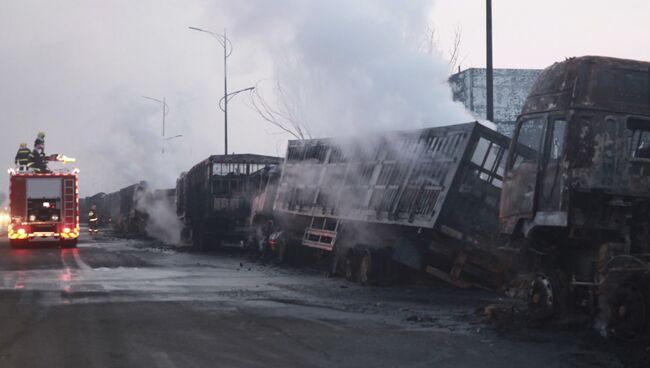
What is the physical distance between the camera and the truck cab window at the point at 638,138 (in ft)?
34.7

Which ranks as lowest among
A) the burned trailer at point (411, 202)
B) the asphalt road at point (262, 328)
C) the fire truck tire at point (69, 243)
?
the asphalt road at point (262, 328)

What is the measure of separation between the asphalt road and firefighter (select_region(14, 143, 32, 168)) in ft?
57.7

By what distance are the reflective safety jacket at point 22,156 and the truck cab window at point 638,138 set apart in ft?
96.7

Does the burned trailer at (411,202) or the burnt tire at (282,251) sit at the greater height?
the burned trailer at (411,202)

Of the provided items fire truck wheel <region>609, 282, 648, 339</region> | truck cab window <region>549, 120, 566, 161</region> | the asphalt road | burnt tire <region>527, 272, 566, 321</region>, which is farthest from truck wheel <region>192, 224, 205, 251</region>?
fire truck wheel <region>609, 282, 648, 339</region>

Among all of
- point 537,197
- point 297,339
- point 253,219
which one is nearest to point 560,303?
point 537,197

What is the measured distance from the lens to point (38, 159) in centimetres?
3591

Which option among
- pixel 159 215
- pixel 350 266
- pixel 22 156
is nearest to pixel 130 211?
pixel 159 215

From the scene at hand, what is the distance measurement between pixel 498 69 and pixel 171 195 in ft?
59.3

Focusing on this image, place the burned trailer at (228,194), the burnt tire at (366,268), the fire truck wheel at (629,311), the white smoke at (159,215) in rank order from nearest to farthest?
the fire truck wheel at (629,311) → the burnt tire at (366,268) → the burned trailer at (228,194) → the white smoke at (159,215)

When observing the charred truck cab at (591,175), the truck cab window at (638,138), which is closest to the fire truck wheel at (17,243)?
the charred truck cab at (591,175)

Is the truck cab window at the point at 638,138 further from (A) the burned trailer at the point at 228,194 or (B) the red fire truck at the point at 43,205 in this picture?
(B) the red fire truck at the point at 43,205

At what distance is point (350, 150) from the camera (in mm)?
20125

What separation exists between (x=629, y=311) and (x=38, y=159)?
30470 mm
